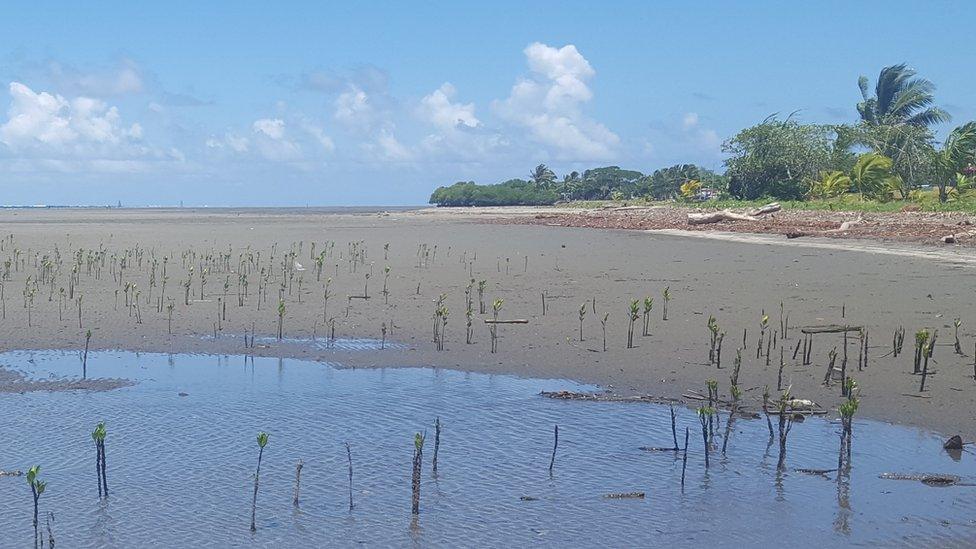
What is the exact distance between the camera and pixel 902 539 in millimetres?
6020

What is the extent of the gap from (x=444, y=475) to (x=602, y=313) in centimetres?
782

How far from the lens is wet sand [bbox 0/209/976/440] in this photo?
416 inches

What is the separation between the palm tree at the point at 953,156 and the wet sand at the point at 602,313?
14.8 m

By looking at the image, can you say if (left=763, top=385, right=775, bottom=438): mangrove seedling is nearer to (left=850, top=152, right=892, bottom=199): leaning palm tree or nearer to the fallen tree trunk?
the fallen tree trunk

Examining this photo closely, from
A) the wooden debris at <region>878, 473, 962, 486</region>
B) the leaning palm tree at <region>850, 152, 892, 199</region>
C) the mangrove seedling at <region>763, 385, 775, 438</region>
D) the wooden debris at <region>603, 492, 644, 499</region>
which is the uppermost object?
the leaning palm tree at <region>850, 152, 892, 199</region>

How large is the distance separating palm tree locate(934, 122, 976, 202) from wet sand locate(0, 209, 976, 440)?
14796 millimetres

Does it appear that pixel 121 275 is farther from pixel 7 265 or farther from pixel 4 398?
pixel 4 398

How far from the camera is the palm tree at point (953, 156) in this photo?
123 ft

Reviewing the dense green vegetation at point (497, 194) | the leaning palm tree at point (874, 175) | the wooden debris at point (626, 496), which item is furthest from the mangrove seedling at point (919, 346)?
the dense green vegetation at point (497, 194)

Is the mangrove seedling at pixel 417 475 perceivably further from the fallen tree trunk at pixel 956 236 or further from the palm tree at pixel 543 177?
the palm tree at pixel 543 177

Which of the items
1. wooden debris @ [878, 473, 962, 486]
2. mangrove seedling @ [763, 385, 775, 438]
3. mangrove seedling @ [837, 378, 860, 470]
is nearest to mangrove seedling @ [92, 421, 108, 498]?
mangrove seedling @ [763, 385, 775, 438]

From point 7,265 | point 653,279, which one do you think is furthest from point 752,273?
point 7,265

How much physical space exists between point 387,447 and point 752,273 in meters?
13.4

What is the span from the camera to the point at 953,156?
37.3 m
